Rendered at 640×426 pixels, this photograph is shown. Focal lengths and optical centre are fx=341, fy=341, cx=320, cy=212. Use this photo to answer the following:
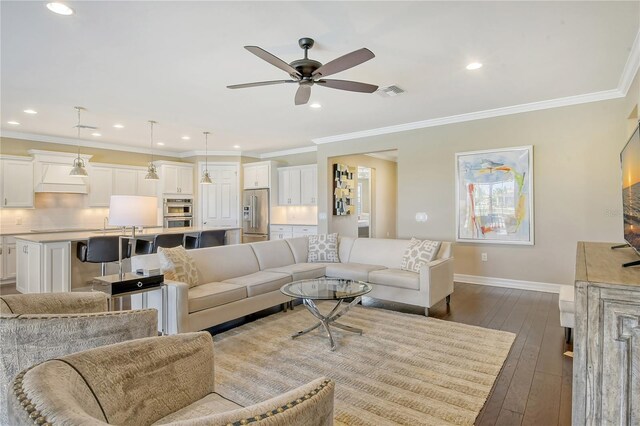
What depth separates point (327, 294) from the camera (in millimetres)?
3182

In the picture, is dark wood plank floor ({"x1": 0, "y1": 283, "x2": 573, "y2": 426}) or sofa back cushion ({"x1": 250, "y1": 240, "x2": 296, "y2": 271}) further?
sofa back cushion ({"x1": 250, "y1": 240, "x2": 296, "y2": 271})

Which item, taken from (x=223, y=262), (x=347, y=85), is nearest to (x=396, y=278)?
(x=223, y=262)

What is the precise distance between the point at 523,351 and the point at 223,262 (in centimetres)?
317

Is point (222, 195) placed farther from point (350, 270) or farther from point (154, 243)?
point (350, 270)

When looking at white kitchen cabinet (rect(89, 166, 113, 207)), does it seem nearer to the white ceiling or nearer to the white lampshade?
the white ceiling

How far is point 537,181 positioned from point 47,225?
8.80 m

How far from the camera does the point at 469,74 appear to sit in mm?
3721

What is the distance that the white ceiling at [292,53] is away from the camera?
2.57 m

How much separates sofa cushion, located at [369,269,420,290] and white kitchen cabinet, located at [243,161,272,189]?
4.73 meters

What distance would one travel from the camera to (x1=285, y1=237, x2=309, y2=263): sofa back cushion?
5054 mm

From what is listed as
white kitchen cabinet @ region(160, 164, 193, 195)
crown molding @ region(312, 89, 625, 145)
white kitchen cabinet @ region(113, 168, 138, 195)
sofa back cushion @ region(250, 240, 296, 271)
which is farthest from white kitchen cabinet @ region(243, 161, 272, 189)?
sofa back cushion @ region(250, 240, 296, 271)

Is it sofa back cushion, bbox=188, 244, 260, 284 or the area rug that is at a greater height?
sofa back cushion, bbox=188, 244, 260, 284

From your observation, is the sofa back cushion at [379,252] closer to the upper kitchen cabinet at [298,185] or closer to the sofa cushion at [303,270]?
the sofa cushion at [303,270]

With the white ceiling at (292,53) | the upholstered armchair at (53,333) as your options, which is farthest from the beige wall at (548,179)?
the upholstered armchair at (53,333)
